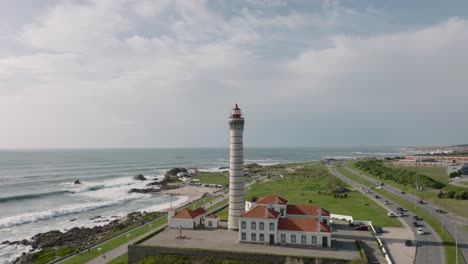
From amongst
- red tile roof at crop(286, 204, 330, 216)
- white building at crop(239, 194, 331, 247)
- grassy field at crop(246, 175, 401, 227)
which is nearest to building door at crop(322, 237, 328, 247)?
white building at crop(239, 194, 331, 247)

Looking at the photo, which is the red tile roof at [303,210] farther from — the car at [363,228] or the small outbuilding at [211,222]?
the small outbuilding at [211,222]

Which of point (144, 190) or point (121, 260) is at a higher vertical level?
point (121, 260)

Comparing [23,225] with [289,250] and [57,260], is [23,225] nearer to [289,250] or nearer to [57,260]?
[57,260]

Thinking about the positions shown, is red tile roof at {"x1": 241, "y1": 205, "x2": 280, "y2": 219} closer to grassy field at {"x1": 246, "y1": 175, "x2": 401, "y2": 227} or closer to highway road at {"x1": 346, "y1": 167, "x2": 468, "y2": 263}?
grassy field at {"x1": 246, "y1": 175, "x2": 401, "y2": 227}

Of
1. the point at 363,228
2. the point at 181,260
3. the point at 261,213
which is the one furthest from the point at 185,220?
the point at 363,228

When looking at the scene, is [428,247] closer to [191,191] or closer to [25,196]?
[191,191]

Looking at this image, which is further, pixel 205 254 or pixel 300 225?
pixel 300 225
